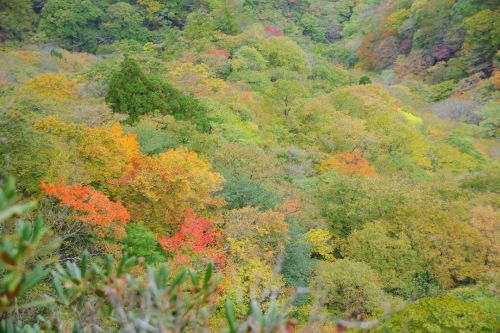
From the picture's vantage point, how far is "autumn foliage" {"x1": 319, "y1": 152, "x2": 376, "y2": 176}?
113 feet

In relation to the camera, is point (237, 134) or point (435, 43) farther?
point (435, 43)

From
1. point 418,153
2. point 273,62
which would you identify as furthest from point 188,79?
point 418,153

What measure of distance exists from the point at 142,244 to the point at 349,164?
1941 cm

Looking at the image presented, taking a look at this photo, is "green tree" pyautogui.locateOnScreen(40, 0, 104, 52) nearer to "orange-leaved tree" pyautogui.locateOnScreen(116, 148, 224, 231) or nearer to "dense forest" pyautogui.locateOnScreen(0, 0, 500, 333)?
"dense forest" pyautogui.locateOnScreen(0, 0, 500, 333)

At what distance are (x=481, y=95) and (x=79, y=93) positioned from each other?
42.5m

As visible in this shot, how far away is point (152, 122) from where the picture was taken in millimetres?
28234

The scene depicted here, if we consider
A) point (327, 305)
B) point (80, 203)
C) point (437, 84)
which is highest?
point (80, 203)

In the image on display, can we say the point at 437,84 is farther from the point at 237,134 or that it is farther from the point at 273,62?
the point at 237,134

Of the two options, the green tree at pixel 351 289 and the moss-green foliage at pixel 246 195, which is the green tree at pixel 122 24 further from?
the green tree at pixel 351 289

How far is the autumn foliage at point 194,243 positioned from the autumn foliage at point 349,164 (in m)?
15.3

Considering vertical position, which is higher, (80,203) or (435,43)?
(80,203)

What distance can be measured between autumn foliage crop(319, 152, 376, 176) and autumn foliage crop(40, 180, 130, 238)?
19.3 metres

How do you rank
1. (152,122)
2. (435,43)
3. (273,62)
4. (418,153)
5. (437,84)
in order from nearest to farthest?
(152,122), (418,153), (273,62), (437,84), (435,43)

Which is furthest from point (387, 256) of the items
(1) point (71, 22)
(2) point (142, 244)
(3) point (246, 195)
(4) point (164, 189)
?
(1) point (71, 22)
